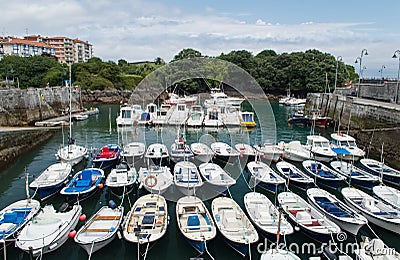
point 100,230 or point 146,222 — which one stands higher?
point 146,222

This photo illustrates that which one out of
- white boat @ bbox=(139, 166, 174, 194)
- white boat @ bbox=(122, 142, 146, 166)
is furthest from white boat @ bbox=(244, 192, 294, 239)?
white boat @ bbox=(122, 142, 146, 166)

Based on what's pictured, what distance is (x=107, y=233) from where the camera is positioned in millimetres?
11578

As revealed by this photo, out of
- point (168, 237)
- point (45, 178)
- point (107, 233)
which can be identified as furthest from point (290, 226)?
point (45, 178)

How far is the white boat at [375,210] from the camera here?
42.3ft

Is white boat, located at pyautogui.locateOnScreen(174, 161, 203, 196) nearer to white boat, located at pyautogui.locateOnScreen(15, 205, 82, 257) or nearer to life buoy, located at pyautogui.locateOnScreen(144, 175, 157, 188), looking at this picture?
life buoy, located at pyautogui.locateOnScreen(144, 175, 157, 188)

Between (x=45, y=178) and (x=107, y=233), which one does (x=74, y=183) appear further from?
(x=107, y=233)

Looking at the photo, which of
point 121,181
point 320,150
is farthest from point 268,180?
point 121,181

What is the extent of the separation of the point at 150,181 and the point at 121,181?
1.63 m

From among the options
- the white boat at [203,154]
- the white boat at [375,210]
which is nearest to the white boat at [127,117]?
the white boat at [203,154]

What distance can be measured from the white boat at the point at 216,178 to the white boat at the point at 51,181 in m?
8.03

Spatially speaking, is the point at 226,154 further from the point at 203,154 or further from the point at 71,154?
the point at 71,154

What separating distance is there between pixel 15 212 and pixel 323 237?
1279 cm

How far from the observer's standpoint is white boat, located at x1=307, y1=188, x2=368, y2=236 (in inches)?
492

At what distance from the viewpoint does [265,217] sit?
1278cm
